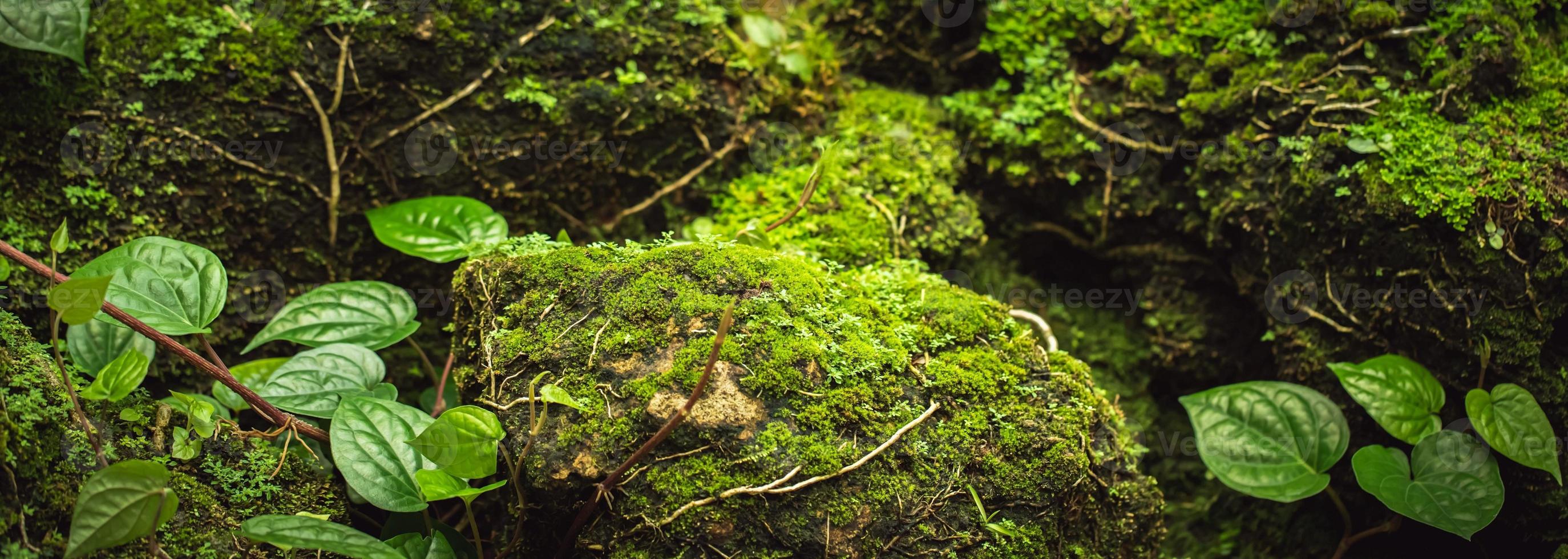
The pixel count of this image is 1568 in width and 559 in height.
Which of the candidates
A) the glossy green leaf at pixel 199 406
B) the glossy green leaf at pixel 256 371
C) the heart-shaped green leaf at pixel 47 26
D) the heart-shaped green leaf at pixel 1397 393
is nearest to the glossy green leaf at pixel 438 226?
the glossy green leaf at pixel 256 371

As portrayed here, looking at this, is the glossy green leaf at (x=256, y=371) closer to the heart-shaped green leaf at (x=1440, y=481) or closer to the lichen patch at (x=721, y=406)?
the lichen patch at (x=721, y=406)

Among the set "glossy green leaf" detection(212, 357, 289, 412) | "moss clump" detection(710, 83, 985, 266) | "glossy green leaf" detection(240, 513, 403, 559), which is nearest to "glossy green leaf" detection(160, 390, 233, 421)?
"glossy green leaf" detection(212, 357, 289, 412)

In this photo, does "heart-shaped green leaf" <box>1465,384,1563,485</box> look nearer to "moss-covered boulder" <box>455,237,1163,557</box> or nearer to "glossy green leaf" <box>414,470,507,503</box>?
"moss-covered boulder" <box>455,237,1163,557</box>

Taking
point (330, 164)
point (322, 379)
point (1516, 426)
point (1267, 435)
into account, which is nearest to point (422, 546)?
point (322, 379)

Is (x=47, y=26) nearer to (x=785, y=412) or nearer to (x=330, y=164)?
(x=330, y=164)

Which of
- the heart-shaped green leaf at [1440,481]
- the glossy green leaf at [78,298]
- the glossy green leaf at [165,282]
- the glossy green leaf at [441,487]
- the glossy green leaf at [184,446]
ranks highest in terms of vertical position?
the glossy green leaf at [78,298]

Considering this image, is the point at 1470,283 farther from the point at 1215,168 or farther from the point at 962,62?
the point at 962,62

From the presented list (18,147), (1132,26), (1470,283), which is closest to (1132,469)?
(1470,283)

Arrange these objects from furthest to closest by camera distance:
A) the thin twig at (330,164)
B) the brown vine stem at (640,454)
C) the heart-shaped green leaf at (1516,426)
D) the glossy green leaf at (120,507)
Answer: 1. the thin twig at (330,164)
2. the heart-shaped green leaf at (1516,426)
3. the brown vine stem at (640,454)
4. the glossy green leaf at (120,507)
